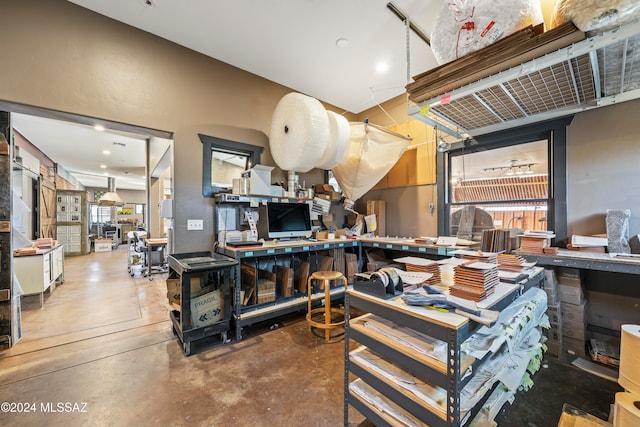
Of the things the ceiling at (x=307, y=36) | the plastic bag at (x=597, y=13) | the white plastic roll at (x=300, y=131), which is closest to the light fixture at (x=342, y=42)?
the ceiling at (x=307, y=36)

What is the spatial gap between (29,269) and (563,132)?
23.4 ft

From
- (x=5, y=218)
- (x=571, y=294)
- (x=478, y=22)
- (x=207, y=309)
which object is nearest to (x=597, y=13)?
(x=478, y=22)

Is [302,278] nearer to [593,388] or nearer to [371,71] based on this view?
[593,388]

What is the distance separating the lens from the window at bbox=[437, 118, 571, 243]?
2.58 metres

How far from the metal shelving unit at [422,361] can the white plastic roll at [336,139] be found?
76.2 inches

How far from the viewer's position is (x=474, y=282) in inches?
48.5

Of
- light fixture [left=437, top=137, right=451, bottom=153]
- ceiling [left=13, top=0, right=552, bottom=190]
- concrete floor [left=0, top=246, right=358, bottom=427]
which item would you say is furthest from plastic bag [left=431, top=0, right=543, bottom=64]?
concrete floor [left=0, top=246, right=358, bottom=427]

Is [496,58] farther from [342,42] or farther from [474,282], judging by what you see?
[342,42]

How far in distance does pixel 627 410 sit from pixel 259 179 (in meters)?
3.19

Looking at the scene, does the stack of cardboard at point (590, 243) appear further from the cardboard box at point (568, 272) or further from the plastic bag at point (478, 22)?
the plastic bag at point (478, 22)

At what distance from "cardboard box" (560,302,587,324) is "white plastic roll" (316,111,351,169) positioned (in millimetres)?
2685

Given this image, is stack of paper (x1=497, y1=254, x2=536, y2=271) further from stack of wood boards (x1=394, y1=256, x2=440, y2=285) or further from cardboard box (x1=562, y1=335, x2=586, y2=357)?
cardboard box (x1=562, y1=335, x2=586, y2=357)

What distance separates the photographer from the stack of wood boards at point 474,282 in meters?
1.20

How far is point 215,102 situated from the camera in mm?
3195
